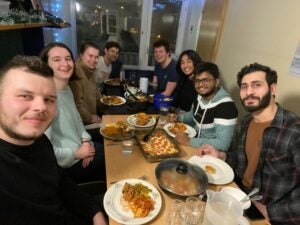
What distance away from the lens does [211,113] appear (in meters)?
1.77

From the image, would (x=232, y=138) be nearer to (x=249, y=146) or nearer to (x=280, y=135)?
(x=249, y=146)

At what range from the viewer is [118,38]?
173 inches

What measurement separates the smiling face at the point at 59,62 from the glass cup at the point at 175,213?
1.22 m

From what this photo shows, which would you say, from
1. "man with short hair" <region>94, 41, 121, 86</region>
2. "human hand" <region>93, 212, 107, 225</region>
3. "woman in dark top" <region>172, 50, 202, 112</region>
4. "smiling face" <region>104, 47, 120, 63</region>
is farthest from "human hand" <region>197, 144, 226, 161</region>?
"smiling face" <region>104, 47, 120, 63</region>

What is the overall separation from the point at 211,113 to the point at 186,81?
931 mm

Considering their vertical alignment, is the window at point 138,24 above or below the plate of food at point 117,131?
above

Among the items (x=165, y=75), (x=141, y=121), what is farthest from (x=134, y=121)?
(x=165, y=75)

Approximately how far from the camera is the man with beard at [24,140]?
2.75ft

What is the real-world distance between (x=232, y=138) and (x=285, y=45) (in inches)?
39.3

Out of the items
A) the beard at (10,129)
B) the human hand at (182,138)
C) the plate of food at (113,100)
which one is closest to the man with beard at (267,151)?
the human hand at (182,138)

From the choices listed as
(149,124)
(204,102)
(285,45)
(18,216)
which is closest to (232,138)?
(204,102)

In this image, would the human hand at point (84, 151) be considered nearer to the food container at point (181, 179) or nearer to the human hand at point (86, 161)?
the human hand at point (86, 161)

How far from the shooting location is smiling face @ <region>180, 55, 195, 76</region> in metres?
2.47

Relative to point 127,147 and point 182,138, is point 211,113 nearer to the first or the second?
point 182,138
